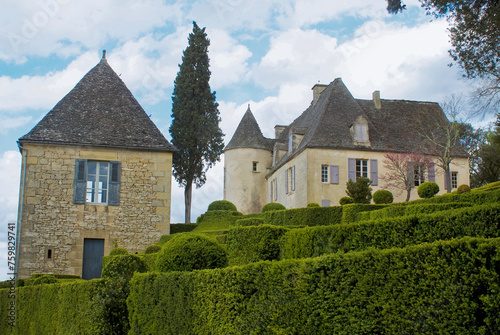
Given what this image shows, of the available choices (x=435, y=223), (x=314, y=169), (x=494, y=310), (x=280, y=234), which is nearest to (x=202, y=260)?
(x=280, y=234)

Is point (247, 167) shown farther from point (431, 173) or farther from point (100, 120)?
point (100, 120)

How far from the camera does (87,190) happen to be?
2322 centimetres

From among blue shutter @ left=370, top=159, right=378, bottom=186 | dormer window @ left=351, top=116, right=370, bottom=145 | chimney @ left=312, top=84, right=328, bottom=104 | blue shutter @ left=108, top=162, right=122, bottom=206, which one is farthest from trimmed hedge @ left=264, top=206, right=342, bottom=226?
chimney @ left=312, top=84, right=328, bottom=104

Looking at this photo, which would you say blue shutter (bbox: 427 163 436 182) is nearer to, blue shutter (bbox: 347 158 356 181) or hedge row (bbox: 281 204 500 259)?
blue shutter (bbox: 347 158 356 181)

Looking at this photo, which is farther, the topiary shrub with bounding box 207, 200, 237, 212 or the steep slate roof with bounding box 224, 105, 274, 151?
the steep slate roof with bounding box 224, 105, 274, 151

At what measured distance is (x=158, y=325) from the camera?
33.3 feet

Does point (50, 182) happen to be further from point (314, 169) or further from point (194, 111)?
point (314, 169)

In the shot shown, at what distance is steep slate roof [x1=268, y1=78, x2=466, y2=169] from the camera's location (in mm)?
33719

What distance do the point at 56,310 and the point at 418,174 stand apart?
2498 cm

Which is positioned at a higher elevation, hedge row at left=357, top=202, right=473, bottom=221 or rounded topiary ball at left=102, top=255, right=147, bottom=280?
hedge row at left=357, top=202, right=473, bottom=221

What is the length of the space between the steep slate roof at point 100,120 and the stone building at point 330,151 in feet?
37.0

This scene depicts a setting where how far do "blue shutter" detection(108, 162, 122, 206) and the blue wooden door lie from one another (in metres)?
1.71

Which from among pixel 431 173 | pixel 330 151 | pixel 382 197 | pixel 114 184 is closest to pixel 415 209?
pixel 382 197

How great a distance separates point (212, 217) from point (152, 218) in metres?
3.72
